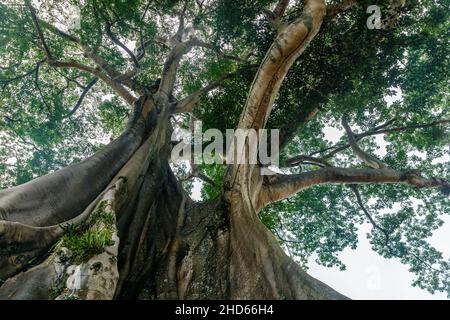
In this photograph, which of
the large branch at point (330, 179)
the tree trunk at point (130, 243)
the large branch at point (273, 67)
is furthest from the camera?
the large branch at point (330, 179)

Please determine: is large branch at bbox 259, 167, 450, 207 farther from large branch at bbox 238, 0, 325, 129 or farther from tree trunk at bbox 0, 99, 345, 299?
large branch at bbox 238, 0, 325, 129

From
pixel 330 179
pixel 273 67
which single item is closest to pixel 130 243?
pixel 273 67

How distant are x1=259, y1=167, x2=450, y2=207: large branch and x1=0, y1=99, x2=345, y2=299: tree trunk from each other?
1398 millimetres

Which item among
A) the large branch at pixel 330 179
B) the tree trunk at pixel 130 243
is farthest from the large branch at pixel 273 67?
the large branch at pixel 330 179

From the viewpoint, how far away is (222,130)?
792cm

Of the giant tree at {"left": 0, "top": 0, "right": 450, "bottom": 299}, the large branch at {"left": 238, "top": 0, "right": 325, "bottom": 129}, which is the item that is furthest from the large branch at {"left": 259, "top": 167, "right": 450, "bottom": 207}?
the large branch at {"left": 238, "top": 0, "right": 325, "bottom": 129}

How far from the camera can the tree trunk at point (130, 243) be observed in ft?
9.13

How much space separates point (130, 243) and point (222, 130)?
4.29 m

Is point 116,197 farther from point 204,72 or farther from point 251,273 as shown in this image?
point 204,72

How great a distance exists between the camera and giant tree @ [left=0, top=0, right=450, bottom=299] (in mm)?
3430

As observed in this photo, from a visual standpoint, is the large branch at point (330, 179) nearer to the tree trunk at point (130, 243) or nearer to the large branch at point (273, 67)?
the tree trunk at point (130, 243)

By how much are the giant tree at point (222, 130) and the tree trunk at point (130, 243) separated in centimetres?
2

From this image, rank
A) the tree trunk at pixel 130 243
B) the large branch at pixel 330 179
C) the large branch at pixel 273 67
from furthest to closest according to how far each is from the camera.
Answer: the large branch at pixel 330 179 < the large branch at pixel 273 67 < the tree trunk at pixel 130 243

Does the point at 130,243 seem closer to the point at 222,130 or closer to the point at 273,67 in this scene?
the point at 273,67
